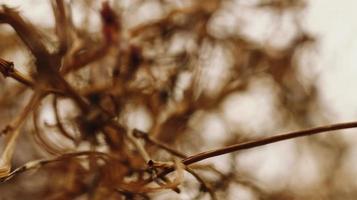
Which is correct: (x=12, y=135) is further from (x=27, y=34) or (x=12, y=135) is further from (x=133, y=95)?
(x=133, y=95)

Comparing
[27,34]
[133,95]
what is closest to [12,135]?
[27,34]

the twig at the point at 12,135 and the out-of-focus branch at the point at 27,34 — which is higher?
the out-of-focus branch at the point at 27,34

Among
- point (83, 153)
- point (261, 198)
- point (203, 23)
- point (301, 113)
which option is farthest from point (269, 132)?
point (83, 153)

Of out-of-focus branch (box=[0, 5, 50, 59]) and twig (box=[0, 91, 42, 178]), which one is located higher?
out-of-focus branch (box=[0, 5, 50, 59])

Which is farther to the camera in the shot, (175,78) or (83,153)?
(175,78)

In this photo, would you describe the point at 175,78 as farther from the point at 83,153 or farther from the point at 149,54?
the point at 83,153

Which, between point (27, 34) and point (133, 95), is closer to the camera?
point (27, 34)

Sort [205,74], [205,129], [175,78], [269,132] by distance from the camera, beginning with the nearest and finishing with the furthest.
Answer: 1. [175,78]
2. [205,74]
3. [205,129]
4. [269,132]

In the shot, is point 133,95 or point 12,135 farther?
point 133,95
